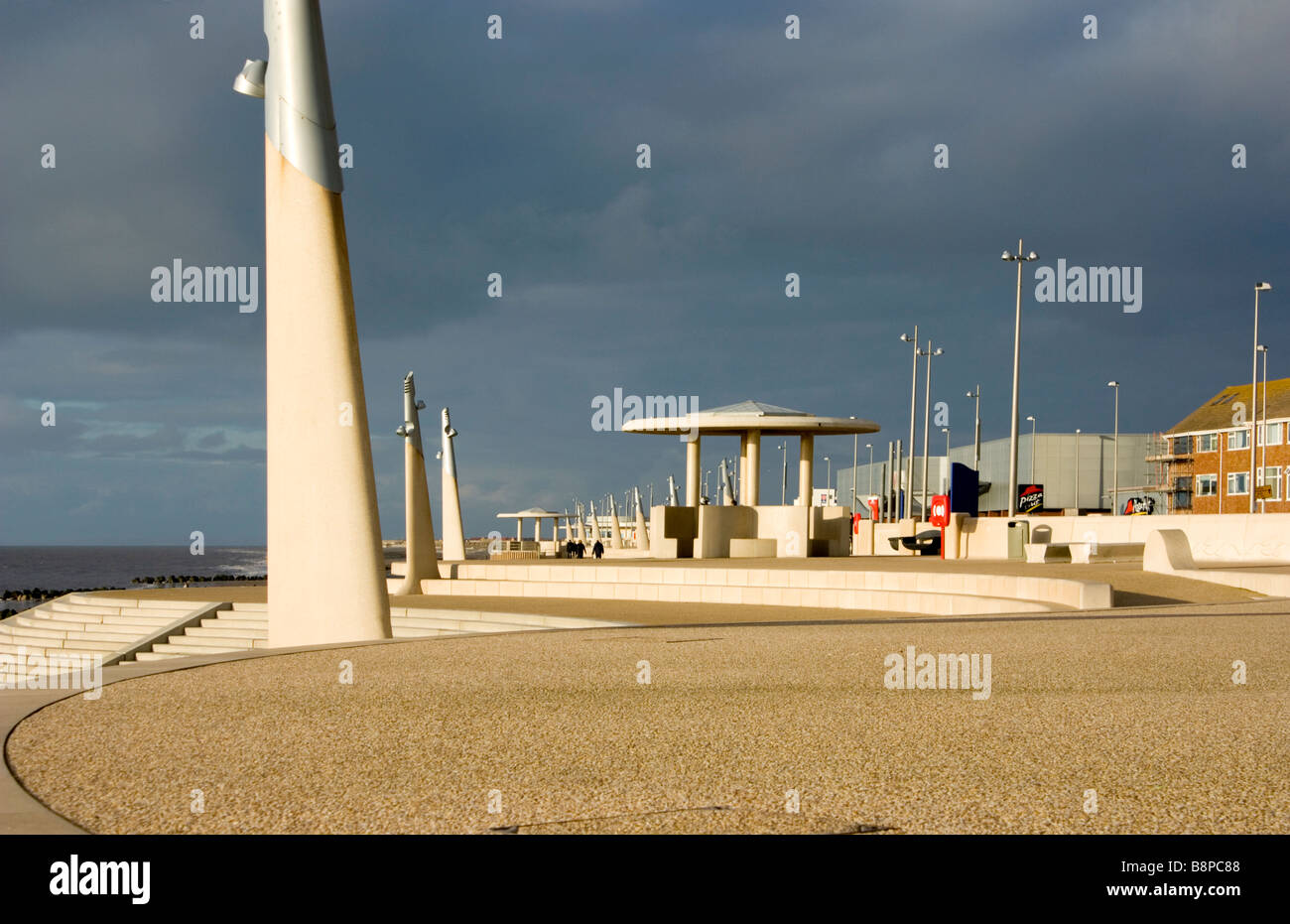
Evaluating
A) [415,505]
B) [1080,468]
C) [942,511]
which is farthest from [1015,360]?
[1080,468]

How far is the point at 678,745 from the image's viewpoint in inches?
251

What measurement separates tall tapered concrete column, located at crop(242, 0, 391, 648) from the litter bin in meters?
23.9

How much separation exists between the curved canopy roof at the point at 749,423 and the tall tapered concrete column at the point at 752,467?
44cm

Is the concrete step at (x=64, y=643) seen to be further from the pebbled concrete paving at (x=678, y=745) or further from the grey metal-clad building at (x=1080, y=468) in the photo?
the grey metal-clad building at (x=1080, y=468)

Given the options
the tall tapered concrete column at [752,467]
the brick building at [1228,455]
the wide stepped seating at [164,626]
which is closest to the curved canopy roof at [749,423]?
the tall tapered concrete column at [752,467]

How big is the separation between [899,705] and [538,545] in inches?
2315

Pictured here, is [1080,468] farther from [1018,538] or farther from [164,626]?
[164,626]

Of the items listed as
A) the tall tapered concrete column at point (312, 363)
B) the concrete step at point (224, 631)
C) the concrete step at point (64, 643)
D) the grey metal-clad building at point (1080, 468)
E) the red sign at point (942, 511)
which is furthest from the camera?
the grey metal-clad building at point (1080, 468)

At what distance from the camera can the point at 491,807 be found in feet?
16.4

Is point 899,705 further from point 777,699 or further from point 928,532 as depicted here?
point 928,532

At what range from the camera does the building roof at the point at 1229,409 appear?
65.8 meters

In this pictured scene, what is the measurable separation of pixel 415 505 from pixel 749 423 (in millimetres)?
17246

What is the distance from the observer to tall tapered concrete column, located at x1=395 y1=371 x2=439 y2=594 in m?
26.2

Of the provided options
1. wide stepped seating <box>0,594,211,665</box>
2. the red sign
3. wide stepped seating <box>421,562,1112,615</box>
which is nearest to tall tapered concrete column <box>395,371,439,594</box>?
wide stepped seating <box>421,562,1112,615</box>
